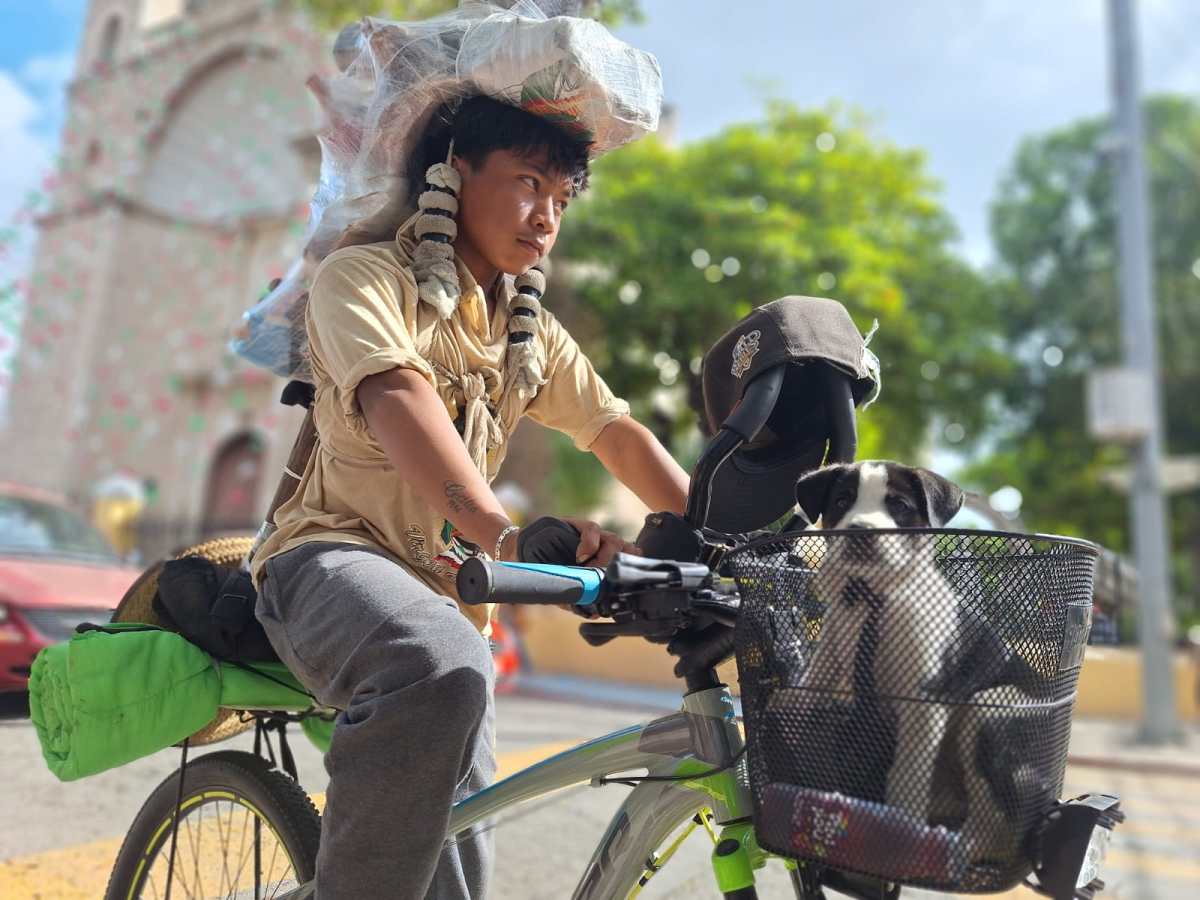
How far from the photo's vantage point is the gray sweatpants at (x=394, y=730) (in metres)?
1.37

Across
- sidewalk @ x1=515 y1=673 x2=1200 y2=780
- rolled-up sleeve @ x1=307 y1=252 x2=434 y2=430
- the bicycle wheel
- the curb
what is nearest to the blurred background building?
sidewalk @ x1=515 y1=673 x2=1200 y2=780

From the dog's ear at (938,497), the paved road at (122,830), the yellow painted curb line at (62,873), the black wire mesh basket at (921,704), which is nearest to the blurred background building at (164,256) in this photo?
the paved road at (122,830)

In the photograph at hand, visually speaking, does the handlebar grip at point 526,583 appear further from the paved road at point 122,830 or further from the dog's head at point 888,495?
the paved road at point 122,830

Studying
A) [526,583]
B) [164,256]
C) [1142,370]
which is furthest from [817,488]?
[164,256]

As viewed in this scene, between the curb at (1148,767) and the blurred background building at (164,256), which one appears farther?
the blurred background building at (164,256)

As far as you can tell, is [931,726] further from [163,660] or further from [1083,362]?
[1083,362]

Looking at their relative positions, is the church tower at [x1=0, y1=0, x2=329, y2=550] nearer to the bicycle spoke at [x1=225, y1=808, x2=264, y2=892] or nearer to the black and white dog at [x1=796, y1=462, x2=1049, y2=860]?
the bicycle spoke at [x1=225, y1=808, x2=264, y2=892]

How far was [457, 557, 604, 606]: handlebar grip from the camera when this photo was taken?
1110mm

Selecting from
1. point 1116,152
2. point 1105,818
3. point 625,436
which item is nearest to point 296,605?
point 625,436

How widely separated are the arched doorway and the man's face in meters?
19.5

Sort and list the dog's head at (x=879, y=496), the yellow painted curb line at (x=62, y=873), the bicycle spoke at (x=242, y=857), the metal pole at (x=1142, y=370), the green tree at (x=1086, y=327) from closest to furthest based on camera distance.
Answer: the dog's head at (x=879, y=496), the bicycle spoke at (x=242, y=857), the yellow painted curb line at (x=62, y=873), the metal pole at (x=1142, y=370), the green tree at (x=1086, y=327)

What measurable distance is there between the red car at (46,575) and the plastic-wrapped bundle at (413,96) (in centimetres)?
188

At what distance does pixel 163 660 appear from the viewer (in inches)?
68.0

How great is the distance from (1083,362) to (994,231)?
16.1 ft
